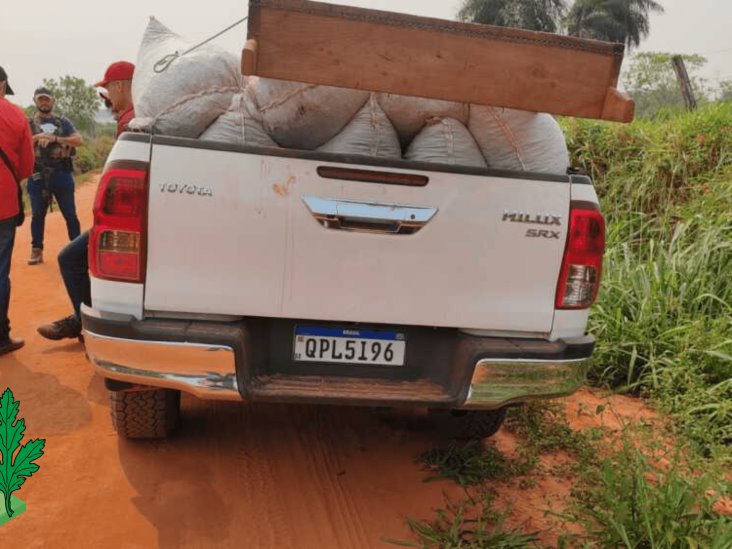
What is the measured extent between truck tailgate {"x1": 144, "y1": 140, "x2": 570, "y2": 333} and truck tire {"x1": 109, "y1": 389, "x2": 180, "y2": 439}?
81 cm

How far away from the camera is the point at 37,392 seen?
Result: 3.65m

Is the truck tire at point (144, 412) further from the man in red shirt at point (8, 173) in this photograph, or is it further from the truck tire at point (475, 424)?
the man in red shirt at point (8, 173)

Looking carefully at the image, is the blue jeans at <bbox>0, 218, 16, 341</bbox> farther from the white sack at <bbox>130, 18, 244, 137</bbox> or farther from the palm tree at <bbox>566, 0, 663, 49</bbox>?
the palm tree at <bbox>566, 0, 663, 49</bbox>

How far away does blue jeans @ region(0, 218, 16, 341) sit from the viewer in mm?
4195

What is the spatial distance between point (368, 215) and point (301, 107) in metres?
0.53

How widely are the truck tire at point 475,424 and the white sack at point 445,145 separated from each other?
1278mm

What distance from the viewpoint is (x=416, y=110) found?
2508 mm

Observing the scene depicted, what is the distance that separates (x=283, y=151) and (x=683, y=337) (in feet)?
10.1

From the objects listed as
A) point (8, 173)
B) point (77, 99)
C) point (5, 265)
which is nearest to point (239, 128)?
point (8, 173)

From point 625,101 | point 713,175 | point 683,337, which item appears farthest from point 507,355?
point 713,175

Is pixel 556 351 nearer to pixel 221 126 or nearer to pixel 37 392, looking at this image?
pixel 221 126

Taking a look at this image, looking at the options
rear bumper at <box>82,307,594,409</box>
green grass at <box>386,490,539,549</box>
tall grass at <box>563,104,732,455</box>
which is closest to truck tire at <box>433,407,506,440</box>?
green grass at <box>386,490,539,549</box>

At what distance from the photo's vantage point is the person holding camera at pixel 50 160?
6.44m

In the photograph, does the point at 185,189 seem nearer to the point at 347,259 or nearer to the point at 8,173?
the point at 347,259
